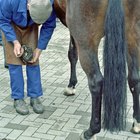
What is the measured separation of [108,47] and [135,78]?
1.62ft

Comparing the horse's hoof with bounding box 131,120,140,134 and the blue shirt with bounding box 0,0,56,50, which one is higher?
the blue shirt with bounding box 0,0,56,50

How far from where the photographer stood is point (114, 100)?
3.08 m

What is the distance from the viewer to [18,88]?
3965 millimetres

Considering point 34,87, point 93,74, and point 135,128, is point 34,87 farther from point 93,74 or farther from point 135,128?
point 135,128

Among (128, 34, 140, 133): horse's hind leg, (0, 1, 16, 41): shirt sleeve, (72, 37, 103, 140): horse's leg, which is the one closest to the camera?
(72, 37, 103, 140): horse's leg

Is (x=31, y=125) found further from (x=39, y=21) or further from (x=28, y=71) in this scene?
(x=39, y=21)

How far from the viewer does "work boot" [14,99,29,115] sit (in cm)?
387

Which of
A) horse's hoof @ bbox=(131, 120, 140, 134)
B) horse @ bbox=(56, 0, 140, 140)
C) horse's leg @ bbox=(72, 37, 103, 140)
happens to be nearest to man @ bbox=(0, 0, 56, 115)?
horse @ bbox=(56, 0, 140, 140)

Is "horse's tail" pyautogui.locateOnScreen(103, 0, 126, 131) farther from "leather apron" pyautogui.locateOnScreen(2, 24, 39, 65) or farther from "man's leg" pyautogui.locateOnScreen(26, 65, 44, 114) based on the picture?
"leather apron" pyautogui.locateOnScreen(2, 24, 39, 65)

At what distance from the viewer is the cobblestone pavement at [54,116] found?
11.1 ft

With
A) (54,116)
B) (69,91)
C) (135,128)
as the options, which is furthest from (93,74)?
(69,91)

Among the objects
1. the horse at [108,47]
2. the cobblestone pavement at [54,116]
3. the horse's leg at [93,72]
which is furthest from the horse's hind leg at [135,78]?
the horse's leg at [93,72]

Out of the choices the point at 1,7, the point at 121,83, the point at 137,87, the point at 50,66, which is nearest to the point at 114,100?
the point at 121,83

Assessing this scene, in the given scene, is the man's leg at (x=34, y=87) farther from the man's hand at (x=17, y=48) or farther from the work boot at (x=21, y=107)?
the man's hand at (x=17, y=48)
